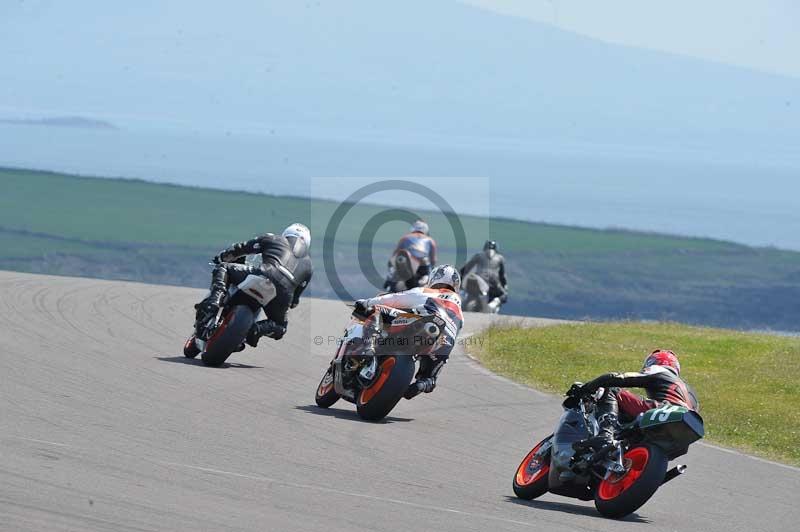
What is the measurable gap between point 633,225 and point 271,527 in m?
104

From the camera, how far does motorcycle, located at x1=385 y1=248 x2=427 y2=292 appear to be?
25.4m

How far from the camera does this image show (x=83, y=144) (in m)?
161

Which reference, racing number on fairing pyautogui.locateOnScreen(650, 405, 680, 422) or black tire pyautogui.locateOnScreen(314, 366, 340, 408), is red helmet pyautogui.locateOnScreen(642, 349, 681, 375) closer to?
racing number on fairing pyautogui.locateOnScreen(650, 405, 680, 422)

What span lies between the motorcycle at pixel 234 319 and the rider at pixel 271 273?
0.07 meters

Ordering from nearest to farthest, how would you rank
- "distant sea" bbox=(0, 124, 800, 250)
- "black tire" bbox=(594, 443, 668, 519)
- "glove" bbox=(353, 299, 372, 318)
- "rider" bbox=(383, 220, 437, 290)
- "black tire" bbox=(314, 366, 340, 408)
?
1. "black tire" bbox=(594, 443, 668, 519)
2. "glove" bbox=(353, 299, 372, 318)
3. "black tire" bbox=(314, 366, 340, 408)
4. "rider" bbox=(383, 220, 437, 290)
5. "distant sea" bbox=(0, 124, 800, 250)

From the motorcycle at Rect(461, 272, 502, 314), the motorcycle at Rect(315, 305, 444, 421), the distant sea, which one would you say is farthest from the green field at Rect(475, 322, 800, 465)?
the distant sea

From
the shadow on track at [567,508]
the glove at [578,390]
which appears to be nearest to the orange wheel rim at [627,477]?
the shadow on track at [567,508]

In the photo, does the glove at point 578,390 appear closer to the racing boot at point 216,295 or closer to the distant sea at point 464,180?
the racing boot at point 216,295

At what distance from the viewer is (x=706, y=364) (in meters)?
20.3

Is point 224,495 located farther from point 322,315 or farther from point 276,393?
point 322,315

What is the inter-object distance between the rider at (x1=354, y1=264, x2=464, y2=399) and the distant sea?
87348mm

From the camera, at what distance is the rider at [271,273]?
578 inches

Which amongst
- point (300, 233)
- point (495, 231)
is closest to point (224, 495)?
point (300, 233)

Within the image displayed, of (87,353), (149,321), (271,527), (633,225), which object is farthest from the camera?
(633,225)
